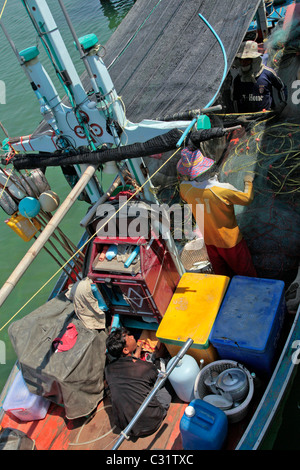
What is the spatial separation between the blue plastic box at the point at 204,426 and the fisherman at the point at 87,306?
1.70 m

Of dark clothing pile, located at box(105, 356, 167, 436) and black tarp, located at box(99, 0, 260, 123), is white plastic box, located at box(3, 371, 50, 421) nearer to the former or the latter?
dark clothing pile, located at box(105, 356, 167, 436)

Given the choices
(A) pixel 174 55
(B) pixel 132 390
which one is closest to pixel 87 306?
(B) pixel 132 390

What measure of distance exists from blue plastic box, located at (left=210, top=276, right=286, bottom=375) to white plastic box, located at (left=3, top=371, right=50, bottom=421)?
233 cm

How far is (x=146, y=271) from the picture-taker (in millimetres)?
4203

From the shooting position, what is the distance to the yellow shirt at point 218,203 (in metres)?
4.22

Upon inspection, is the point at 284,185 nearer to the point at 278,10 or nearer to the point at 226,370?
the point at 226,370

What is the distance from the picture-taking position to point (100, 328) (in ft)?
15.5

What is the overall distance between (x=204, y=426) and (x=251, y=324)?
1063 mm

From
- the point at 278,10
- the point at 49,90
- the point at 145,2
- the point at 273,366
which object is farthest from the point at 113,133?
the point at 278,10

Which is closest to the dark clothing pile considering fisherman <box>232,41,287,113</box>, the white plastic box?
the white plastic box

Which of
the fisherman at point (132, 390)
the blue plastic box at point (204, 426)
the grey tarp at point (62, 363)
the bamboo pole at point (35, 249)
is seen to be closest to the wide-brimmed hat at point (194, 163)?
the bamboo pole at point (35, 249)

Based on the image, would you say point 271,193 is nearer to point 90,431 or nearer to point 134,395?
point 134,395

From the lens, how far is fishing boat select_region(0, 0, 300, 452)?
3.69 metres

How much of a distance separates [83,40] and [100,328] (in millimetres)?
3258
